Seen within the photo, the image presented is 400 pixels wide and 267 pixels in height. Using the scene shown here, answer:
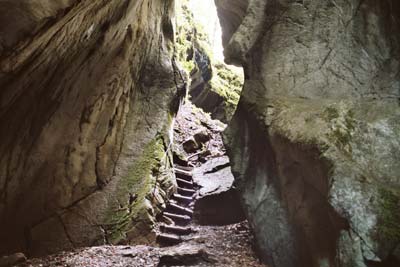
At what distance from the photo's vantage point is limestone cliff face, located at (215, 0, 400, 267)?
5.80 m

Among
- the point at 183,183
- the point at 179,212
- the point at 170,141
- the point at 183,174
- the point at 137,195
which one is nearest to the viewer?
the point at 137,195

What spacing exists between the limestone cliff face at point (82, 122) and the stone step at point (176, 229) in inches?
20.3

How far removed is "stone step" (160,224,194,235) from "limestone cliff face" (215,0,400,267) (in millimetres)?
2666

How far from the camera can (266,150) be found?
29.7 feet

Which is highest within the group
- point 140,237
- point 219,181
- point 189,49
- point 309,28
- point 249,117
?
point 189,49

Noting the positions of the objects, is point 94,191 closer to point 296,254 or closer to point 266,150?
point 266,150

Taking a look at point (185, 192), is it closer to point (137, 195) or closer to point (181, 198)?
point (181, 198)

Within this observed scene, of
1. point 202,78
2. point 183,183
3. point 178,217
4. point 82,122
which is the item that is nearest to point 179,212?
point 178,217

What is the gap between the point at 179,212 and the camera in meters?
12.3

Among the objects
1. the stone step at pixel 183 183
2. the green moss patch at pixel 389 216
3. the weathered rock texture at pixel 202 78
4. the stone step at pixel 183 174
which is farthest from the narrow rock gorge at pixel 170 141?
the weathered rock texture at pixel 202 78

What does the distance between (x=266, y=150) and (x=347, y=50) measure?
122 inches

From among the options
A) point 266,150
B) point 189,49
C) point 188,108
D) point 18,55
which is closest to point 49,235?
point 18,55

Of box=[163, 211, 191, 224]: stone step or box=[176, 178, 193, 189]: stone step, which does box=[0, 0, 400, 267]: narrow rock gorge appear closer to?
box=[163, 211, 191, 224]: stone step

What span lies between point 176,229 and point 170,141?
3.23 m
